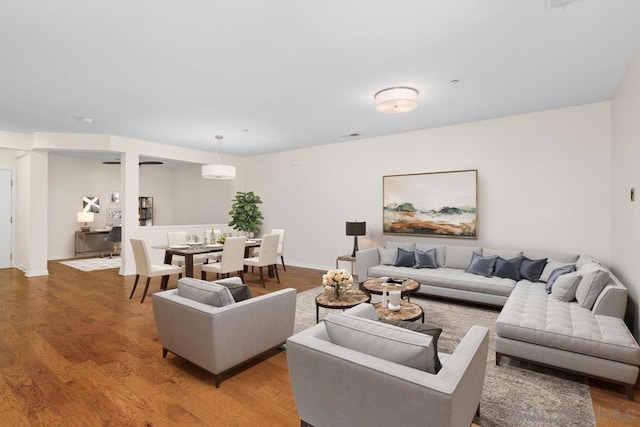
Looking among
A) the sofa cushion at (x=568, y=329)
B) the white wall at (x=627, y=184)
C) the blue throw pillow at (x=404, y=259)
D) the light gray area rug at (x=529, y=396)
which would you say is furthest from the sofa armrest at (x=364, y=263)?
the white wall at (x=627, y=184)

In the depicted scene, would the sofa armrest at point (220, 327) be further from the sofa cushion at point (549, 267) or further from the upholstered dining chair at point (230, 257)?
the sofa cushion at point (549, 267)

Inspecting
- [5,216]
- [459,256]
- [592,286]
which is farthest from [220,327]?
[5,216]

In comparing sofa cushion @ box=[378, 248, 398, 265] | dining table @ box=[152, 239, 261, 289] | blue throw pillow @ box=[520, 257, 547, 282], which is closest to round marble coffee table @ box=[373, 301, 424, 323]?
blue throw pillow @ box=[520, 257, 547, 282]

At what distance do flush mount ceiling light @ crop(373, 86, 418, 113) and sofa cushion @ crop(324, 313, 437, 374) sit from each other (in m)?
2.70

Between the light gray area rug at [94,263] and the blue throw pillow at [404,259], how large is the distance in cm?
632

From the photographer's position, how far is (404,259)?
202 inches

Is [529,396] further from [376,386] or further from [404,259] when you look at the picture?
[404,259]

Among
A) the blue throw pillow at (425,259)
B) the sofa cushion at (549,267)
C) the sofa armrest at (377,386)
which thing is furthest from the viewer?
the blue throw pillow at (425,259)

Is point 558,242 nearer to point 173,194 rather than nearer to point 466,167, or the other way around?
point 466,167

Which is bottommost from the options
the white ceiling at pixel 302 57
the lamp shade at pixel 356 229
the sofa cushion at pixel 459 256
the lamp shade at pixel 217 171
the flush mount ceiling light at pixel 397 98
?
the sofa cushion at pixel 459 256

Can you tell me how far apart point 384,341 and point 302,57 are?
8.33ft

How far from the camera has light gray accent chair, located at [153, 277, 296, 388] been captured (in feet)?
7.77

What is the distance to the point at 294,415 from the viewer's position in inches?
81.6

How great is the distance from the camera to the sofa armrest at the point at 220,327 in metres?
2.37
